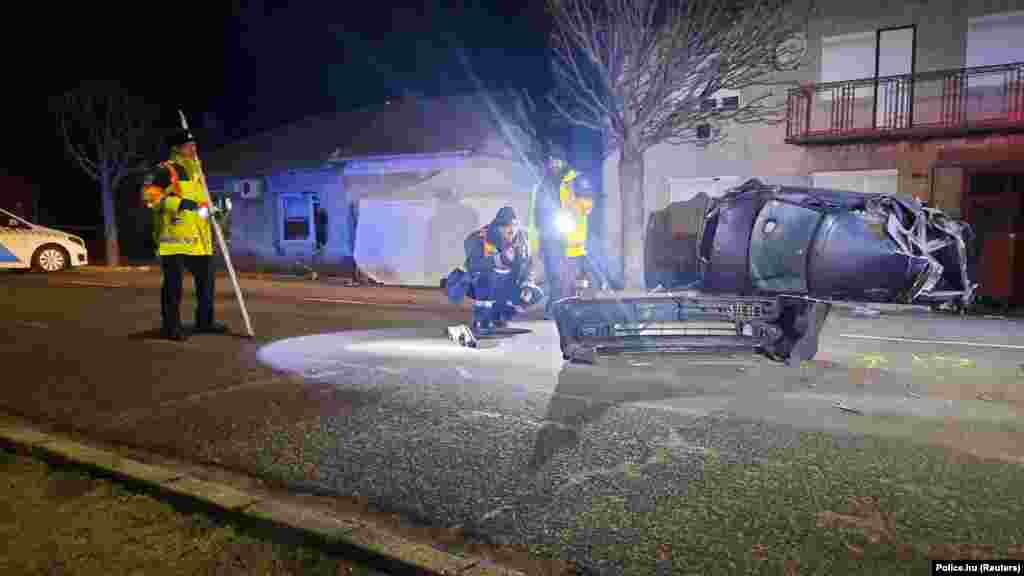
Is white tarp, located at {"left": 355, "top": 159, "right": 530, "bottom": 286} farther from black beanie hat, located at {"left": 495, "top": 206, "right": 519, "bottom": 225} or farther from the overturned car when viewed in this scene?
the overturned car

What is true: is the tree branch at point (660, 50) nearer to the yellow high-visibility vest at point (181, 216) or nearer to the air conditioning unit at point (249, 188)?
the yellow high-visibility vest at point (181, 216)

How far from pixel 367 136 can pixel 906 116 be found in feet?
42.9

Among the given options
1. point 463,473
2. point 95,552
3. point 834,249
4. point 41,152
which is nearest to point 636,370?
point 834,249

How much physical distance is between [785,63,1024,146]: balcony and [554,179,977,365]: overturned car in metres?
9.48

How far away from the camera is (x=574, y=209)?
27.2ft

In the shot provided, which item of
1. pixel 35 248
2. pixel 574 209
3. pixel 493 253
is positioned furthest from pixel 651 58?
pixel 35 248

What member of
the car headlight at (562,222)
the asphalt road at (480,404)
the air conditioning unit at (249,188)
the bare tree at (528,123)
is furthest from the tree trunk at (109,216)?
the car headlight at (562,222)

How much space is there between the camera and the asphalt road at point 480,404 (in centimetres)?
383

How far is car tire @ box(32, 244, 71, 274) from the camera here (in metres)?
17.5

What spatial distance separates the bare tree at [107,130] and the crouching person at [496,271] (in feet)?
58.9

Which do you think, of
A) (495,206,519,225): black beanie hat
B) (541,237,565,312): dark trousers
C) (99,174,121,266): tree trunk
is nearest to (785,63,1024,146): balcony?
(541,237,565,312): dark trousers

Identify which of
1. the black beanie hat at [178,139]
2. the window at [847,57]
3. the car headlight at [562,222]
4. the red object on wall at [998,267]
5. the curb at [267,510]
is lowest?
the curb at [267,510]

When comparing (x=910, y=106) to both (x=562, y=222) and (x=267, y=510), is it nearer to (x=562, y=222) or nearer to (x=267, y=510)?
(x=562, y=222)

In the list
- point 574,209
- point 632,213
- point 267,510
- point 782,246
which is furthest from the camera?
point 632,213
